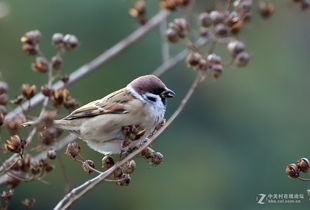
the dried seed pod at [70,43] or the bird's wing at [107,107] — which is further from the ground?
the dried seed pod at [70,43]

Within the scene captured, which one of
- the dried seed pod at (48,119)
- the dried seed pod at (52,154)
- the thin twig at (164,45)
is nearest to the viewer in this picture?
the dried seed pod at (48,119)

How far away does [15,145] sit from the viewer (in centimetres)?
223

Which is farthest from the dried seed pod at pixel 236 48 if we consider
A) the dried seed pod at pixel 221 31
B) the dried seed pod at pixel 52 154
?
the dried seed pod at pixel 52 154

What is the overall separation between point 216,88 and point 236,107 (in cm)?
42

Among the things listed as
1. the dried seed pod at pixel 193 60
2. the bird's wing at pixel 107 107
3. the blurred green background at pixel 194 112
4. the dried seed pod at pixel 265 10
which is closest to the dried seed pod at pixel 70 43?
the bird's wing at pixel 107 107

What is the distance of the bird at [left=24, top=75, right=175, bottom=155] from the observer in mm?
2781

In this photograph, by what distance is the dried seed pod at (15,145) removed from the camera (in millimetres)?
2221

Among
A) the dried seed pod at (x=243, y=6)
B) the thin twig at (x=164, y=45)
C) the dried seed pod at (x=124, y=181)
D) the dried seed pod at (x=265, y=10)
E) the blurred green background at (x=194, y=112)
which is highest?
the dried seed pod at (x=243, y=6)

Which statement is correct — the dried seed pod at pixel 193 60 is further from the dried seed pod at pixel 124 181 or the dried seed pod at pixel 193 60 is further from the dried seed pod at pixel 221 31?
the dried seed pod at pixel 124 181

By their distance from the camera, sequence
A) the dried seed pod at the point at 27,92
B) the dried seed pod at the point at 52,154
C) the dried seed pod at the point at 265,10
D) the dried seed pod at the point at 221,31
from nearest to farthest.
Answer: the dried seed pod at the point at 52,154 → the dried seed pod at the point at 27,92 → the dried seed pod at the point at 221,31 → the dried seed pod at the point at 265,10

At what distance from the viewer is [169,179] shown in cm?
751

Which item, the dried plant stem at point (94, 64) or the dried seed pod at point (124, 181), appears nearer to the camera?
the dried seed pod at point (124, 181)

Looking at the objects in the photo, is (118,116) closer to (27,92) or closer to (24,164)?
(27,92)

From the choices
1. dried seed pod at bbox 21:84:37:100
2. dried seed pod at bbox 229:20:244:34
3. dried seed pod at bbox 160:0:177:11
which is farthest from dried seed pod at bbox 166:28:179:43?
dried seed pod at bbox 21:84:37:100
